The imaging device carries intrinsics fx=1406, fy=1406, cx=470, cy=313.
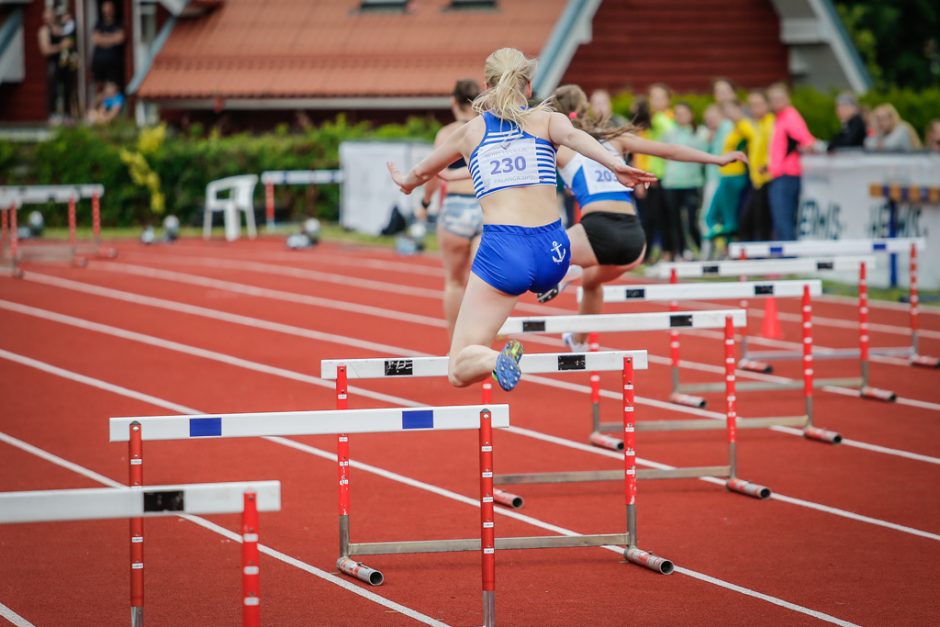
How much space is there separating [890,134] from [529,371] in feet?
39.8

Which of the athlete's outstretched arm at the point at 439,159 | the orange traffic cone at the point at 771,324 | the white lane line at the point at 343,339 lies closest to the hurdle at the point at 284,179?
the white lane line at the point at 343,339

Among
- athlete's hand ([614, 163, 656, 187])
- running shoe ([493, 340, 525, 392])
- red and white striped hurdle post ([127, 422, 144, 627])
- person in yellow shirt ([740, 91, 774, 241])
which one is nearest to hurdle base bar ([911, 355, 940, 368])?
person in yellow shirt ([740, 91, 774, 241])

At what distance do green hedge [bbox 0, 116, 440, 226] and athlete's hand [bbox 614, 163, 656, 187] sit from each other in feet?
65.6

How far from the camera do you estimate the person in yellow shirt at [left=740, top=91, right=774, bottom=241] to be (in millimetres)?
16406

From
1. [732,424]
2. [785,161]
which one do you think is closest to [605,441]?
[732,424]

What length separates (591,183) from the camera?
31.0 ft

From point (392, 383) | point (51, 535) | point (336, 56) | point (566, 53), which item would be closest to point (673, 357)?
point (392, 383)

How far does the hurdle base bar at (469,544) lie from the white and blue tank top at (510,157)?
65.0 inches

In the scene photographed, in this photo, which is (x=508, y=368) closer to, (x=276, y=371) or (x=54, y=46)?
(x=276, y=371)

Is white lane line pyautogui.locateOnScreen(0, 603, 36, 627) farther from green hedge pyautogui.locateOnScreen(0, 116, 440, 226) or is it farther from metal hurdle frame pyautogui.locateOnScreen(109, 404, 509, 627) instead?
green hedge pyautogui.locateOnScreen(0, 116, 440, 226)

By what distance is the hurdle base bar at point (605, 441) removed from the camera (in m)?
9.02

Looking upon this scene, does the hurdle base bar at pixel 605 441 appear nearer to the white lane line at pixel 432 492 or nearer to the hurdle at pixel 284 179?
the white lane line at pixel 432 492

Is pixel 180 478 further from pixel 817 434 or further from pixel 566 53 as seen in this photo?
pixel 566 53

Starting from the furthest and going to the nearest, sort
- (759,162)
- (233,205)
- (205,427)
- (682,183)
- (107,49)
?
(107,49), (233,205), (682,183), (759,162), (205,427)
